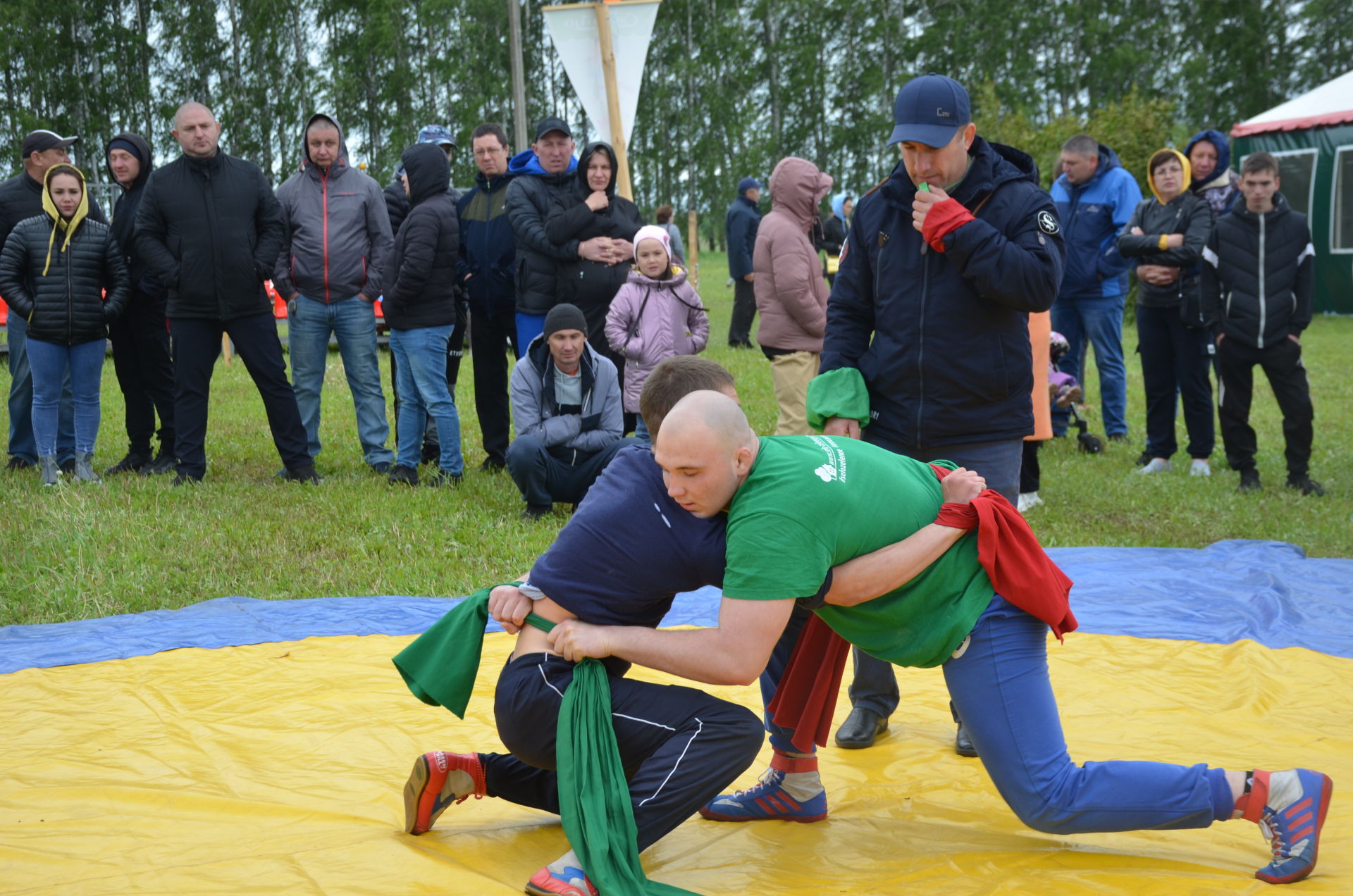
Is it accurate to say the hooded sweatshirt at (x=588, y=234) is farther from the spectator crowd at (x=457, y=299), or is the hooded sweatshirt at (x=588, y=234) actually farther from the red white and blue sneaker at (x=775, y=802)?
the red white and blue sneaker at (x=775, y=802)

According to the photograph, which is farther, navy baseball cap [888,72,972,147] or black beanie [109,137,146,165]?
black beanie [109,137,146,165]

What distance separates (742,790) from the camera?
3178 mm

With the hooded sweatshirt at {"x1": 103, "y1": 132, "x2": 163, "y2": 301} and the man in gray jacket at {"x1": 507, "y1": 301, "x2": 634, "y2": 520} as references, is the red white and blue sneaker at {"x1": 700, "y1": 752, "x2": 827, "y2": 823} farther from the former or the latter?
the hooded sweatshirt at {"x1": 103, "y1": 132, "x2": 163, "y2": 301}

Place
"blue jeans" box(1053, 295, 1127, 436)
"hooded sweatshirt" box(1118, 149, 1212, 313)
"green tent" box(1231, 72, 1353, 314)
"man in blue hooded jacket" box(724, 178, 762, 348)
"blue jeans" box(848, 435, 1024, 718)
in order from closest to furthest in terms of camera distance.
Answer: "blue jeans" box(848, 435, 1024, 718)
"hooded sweatshirt" box(1118, 149, 1212, 313)
"blue jeans" box(1053, 295, 1127, 436)
"man in blue hooded jacket" box(724, 178, 762, 348)
"green tent" box(1231, 72, 1353, 314)

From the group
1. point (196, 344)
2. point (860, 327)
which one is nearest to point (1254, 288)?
point (860, 327)

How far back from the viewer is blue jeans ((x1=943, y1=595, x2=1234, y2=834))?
254cm

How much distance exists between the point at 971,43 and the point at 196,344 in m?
31.4

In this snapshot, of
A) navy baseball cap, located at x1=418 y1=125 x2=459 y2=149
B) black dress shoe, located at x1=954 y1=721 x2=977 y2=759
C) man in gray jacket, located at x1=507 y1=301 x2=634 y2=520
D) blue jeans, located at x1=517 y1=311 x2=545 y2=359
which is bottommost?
black dress shoe, located at x1=954 y1=721 x2=977 y2=759

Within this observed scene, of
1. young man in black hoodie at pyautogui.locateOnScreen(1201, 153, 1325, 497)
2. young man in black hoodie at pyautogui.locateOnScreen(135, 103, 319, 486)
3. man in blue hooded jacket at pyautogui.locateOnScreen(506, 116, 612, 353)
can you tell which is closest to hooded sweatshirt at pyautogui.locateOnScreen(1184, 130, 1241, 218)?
young man in black hoodie at pyautogui.locateOnScreen(1201, 153, 1325, 497)

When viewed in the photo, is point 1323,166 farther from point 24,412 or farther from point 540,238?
point 24,412

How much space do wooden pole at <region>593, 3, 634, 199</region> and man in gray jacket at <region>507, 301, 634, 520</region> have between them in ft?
5.16

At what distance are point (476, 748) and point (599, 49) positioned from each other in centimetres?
514

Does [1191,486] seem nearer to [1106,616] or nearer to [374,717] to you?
[1106,616]

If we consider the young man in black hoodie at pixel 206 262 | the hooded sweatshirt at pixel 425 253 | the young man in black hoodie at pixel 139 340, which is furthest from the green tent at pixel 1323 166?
the young man in black hoodie at pixel 139 340
